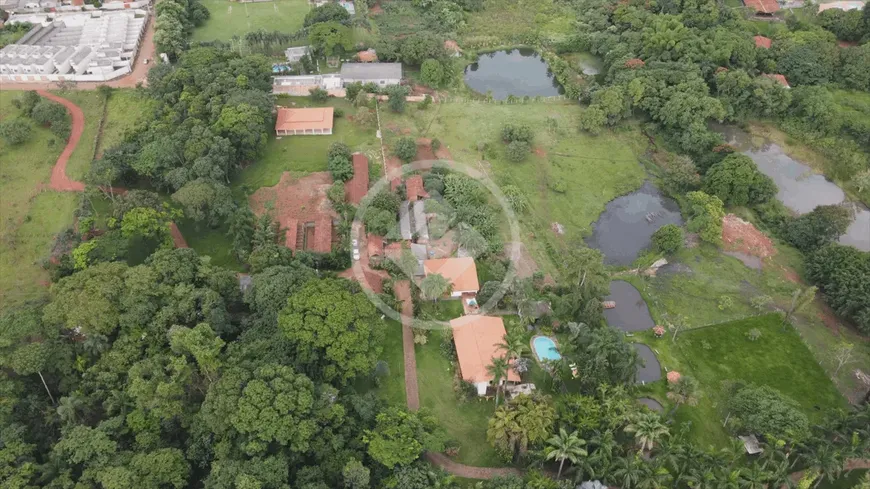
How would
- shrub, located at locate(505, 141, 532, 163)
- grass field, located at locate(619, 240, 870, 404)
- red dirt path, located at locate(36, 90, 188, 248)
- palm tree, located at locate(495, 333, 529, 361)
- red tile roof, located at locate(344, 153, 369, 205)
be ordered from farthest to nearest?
shrub, located at locate(505, 141, 532, 163) → red tile roof, located at locate(344, 153, 369, 205) → red dirt path, located at locate(36, 90, 188, 248) → grass field, located at locate(619, 240, 870, 404) → palm tree, located at locate(495, 333, 529, 361)

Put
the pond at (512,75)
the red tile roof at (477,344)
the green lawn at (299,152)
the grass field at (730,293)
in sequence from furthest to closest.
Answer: the pond at (512,75) → the green lawn at (299,152) → the grass field at (730,293) → the red tile roof at (477,344)

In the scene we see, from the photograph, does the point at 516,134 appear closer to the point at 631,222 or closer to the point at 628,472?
the point at 631,222

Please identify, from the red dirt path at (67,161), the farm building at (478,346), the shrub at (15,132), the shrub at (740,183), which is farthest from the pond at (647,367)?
the shrub at (15,132)

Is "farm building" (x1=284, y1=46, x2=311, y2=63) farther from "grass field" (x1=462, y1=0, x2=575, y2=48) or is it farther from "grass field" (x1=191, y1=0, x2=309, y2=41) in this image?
"grass field" (x1=462, y1=0, x2=575, y2=48)

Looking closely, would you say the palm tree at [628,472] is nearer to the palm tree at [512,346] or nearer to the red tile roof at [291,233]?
the palm tree at [512,346]

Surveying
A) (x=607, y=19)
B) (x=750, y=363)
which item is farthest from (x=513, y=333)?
(x=607, y=19)

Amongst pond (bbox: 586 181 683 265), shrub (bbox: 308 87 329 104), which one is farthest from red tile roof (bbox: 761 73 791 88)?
shrub (bbox: 308 87 329 104)

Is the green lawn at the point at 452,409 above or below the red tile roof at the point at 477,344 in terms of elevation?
below
